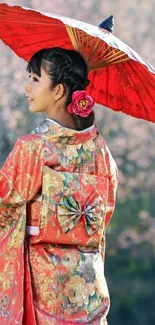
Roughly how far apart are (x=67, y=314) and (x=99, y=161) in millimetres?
563

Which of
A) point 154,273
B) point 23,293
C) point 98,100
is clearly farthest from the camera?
point 154,273

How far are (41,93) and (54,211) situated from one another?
17.1 inches

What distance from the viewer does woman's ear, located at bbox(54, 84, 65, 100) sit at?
140 inches

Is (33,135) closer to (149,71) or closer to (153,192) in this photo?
(149,71)

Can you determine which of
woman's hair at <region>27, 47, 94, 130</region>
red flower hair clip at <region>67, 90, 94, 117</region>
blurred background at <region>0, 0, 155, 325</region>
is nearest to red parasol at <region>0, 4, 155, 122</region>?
woman's hair at <region>27, 47, 94, 130</region>

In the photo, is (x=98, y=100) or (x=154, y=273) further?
(x=154, y=273)

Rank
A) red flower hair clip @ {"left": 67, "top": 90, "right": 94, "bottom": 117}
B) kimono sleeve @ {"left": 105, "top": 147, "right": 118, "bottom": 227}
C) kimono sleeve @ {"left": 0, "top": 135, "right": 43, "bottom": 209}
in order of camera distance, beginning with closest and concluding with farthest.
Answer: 1. kimono sleeve @ {"left": 0, "top": 135, "right": 43, "bottom": 209}
2. red flower hair clip @ {"left": 67, "top": 90, "right": 94, "bottom": 117}
3. kimono sleeve @ {"left": 105, "top": 147, "right": 118, "bottom": 227}

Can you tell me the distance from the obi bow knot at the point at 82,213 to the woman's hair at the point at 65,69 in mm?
269

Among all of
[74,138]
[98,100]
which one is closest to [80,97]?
[74,138]

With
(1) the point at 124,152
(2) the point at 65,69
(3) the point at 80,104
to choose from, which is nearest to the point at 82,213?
(3) the point at 80,104

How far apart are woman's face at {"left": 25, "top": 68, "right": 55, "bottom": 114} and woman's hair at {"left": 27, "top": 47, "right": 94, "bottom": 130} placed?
0.7 inches

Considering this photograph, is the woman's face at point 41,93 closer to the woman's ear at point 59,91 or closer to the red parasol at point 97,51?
the woman's ear at point 59,91

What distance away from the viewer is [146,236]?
21.0 ft

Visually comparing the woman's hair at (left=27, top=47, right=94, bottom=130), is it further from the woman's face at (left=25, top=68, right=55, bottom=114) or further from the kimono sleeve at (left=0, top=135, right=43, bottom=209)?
the kimono sleeve at (left=0, top=135, right=43, bottom=209)
